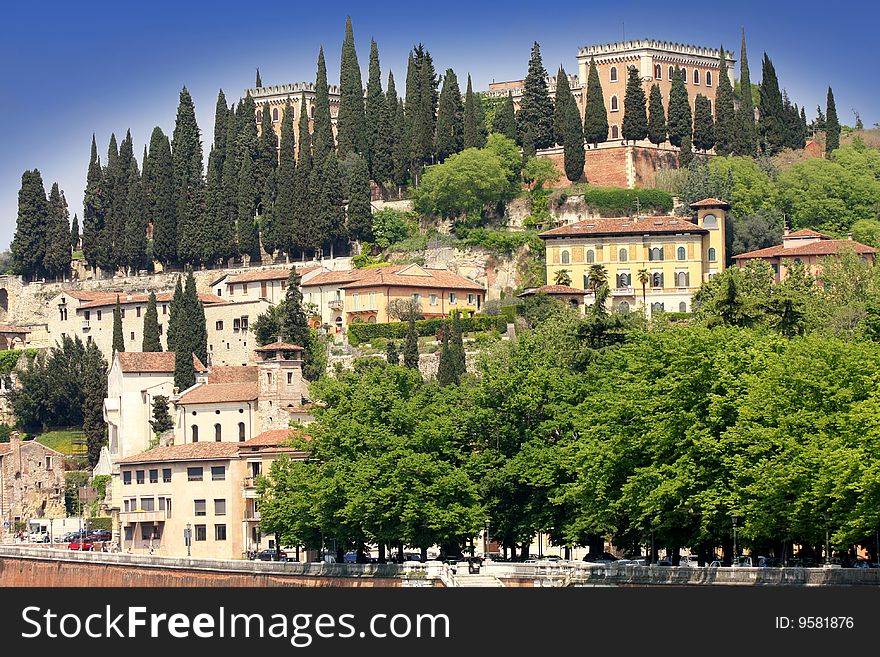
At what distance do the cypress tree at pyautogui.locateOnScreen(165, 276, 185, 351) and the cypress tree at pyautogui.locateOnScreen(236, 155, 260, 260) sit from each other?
11.7m

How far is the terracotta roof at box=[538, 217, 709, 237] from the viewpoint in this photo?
399 ft

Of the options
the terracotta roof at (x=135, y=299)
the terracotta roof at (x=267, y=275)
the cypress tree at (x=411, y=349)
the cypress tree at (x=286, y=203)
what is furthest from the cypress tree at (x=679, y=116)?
the terracotta roof at (x=135, y=299)

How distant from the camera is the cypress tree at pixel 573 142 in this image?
132m

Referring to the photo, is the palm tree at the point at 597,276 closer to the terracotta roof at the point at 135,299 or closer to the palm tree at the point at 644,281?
the palm tree at the point at 644,281

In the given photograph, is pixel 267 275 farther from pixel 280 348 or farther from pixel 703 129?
pixel 703 129

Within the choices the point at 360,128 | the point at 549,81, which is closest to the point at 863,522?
the point at 360,128

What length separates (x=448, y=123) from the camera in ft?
445

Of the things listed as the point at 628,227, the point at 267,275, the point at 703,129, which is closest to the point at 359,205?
the point at 267,275

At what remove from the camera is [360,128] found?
139 metres

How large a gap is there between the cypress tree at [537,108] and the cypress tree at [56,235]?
31631mm

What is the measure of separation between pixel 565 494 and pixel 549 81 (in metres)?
79.8

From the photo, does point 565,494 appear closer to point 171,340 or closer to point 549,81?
point 171,340

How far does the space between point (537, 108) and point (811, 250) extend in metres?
23.5
